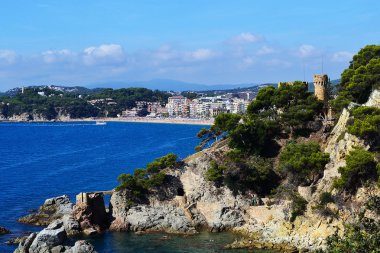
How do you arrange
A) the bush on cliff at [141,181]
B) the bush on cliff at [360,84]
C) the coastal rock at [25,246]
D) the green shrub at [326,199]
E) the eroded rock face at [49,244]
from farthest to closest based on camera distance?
the bush on cliff at [360,84] < the bush on cliff at [141,181] < the green shrub at [326,199] < the coastal rock at [25,246] < the eroded rock face at [49,244]

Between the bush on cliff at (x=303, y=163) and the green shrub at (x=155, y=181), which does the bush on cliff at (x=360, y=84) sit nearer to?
the bush on cliff at (x=303, y=163)

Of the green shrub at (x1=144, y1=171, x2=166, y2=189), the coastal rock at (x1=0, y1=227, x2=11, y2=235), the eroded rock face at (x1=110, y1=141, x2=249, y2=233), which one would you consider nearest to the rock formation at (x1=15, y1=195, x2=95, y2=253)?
the coastal rock at (x1=0, y1=227, x2=11, y2=235)

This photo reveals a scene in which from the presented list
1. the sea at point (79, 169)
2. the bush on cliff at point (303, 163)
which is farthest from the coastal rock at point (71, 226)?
the bush on cliff at point (303, 163)

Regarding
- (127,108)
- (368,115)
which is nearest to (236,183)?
(368,115)

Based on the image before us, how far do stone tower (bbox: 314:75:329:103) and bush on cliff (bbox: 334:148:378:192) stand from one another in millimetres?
13465

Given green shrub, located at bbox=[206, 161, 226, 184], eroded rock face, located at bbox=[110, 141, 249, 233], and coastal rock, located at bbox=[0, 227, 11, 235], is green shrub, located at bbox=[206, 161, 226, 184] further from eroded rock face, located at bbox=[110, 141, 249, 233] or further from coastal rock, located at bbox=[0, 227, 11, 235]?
coastal rock, located at bbox=[0, 227, 11, 235]

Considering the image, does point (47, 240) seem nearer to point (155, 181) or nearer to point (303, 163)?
point (155, 181)

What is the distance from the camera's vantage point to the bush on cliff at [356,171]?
35.0m

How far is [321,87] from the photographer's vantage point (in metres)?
48.8

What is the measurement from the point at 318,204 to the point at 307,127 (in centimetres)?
1235

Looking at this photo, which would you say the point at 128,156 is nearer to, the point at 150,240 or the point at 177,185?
the point at 177,185

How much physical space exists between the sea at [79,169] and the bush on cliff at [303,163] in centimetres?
658

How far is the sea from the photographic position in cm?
3766

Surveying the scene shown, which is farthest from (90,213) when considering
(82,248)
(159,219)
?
(82,248)
